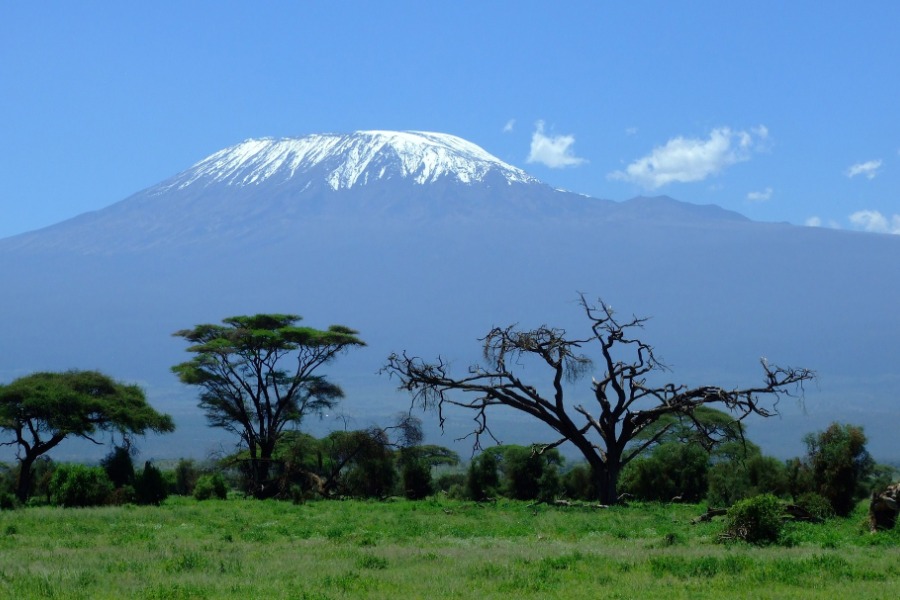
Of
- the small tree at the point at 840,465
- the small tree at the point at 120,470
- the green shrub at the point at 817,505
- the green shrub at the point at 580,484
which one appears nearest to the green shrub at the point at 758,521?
the green shrub at the point at 817,505

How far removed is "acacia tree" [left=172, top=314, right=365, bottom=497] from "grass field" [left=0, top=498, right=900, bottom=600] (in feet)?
53.2

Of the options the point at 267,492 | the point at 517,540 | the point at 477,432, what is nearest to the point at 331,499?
the point at 267,492

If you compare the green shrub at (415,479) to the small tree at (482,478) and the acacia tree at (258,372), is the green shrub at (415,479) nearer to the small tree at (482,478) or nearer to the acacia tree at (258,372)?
the small tree at (482,478)

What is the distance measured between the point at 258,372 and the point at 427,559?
2663cm

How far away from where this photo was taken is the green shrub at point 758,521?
66.0 feet

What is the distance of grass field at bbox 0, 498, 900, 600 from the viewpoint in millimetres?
15344

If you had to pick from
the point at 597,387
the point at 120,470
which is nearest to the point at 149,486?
the point at 120,470

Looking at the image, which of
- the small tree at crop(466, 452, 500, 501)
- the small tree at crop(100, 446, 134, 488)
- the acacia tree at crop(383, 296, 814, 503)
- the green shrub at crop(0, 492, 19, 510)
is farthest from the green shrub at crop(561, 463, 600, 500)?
the green shrub at crop(0, 492, 19, 510)

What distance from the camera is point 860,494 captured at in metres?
29.8

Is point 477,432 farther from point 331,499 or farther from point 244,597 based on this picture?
point 244,597

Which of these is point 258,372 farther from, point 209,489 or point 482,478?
point 482,478

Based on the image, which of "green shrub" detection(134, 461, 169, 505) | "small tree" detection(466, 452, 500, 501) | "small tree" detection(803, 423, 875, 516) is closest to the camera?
"small tree" detection(803, 423, 875, 516)

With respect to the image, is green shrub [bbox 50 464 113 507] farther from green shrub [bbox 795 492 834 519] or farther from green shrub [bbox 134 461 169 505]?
green shrub [bbox 795 492 834 519]

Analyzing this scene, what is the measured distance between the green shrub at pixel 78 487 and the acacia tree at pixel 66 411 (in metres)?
5.58
